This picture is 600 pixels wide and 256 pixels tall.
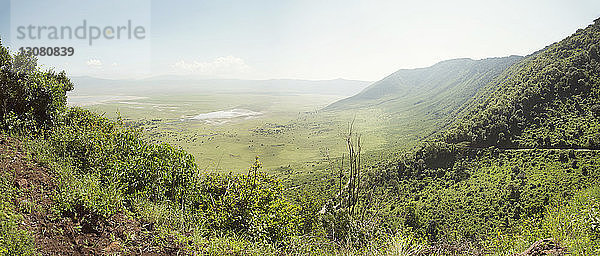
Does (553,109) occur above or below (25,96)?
below

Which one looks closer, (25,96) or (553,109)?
(25,96)

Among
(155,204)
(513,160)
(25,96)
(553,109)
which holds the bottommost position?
(513,160)

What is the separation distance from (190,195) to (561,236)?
9.31m

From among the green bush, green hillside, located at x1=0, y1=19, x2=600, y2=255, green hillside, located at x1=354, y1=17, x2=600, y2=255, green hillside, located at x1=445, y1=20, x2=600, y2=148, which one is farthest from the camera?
green hillside, located at x1=445, y1=20, x2=600, y2=148

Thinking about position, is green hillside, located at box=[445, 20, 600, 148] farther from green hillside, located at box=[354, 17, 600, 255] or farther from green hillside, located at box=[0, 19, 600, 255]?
green hillside, located at box=[0, 19, 600, 255]

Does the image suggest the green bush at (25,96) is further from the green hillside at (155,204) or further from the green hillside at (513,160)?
the green hillside at (513,160)

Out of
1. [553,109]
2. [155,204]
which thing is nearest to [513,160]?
[553,109]

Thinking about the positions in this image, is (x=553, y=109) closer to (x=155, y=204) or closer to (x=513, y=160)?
(x=513, y=160)

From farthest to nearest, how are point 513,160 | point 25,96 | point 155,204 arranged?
point 513,160 < point 25,96 < point 155,204

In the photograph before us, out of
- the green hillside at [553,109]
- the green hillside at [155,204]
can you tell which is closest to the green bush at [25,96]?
the green hillside at [155,204]

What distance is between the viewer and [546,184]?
49719 millimetres

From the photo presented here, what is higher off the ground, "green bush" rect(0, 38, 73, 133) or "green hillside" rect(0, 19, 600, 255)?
"green bush" rect(0, 38, 73, 133)

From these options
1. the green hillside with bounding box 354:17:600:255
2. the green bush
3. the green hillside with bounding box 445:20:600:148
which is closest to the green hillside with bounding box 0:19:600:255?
the green bush

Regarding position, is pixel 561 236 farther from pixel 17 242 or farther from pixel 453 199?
pixel 453 199
